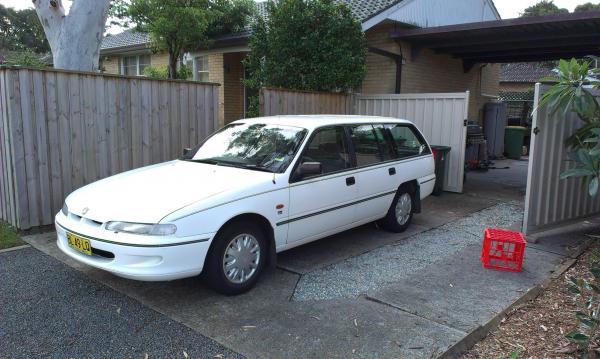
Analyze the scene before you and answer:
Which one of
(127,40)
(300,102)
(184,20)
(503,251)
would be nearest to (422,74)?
→ (300,102)

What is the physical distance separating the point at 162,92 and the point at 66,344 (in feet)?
14.1

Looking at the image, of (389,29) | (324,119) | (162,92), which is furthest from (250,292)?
(389,29)

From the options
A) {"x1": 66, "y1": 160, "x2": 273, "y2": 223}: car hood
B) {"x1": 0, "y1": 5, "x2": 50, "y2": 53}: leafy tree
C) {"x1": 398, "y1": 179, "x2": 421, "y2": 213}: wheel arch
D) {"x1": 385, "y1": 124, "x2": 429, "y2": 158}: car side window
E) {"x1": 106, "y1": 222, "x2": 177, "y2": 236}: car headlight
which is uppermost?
{"x1": 0, "y1": 5, "x2": 50, "y2": 53}: leafy tree

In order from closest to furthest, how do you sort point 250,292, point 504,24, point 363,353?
point 363,353 → point 250,292 → point 504,24

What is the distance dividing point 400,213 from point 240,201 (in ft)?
9.78

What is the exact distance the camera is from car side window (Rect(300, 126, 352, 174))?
496 cm

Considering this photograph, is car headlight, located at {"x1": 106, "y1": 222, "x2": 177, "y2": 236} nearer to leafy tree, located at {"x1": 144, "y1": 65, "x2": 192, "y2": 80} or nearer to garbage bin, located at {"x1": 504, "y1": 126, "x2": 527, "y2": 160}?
leafy tree, located at {"x1": 144, "y1": 65, "x2": 192, "y2": 80}

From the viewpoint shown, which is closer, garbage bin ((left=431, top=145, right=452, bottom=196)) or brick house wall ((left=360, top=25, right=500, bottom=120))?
garbage bin ((left=431, top=145, right=452, bottom=196))

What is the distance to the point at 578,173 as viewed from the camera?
4812 millimetres

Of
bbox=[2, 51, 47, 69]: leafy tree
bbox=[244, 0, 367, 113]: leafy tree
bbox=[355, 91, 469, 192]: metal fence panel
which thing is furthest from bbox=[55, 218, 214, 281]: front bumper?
bbox=[2, 51, 47, 69]: leafy tree

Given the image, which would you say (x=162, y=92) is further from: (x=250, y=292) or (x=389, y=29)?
(x=389, y=29)

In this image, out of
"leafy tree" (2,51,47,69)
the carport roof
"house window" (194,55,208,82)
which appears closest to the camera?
the carport roof

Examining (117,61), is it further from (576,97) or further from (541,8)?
(541,8)

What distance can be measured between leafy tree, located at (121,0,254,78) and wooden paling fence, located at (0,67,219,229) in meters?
6.11
